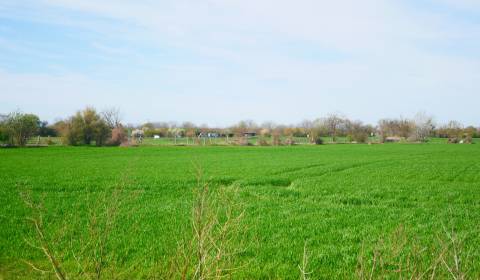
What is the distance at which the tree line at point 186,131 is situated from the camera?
6359 centimetres

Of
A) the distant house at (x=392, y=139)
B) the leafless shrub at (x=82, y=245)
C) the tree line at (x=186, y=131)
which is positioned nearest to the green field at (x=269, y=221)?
the leafless shrub at (x=82, y=245)

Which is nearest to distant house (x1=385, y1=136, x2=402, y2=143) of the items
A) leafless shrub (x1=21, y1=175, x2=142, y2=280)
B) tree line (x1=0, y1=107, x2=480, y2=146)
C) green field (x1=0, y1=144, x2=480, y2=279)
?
tree line (x1=0, y1=107, x2=480, y2=146)

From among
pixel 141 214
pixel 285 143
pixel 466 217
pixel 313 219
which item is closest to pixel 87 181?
pixel 141 214

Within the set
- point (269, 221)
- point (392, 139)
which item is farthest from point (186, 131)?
point (269, 221)

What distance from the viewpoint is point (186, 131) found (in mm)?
110750

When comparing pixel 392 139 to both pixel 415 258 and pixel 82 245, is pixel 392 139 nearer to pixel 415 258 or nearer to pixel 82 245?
pixel 415 258

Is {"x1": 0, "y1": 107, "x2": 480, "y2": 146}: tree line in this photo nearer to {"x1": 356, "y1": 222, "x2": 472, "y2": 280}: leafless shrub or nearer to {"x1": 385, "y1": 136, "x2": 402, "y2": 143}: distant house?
{"x1": 385, "y1": 136, "x2": 402, "y2": 143}: distant house

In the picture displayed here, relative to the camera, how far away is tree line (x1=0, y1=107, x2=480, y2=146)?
209 feet

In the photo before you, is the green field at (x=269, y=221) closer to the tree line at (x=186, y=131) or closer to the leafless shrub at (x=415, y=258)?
the leafless shrub at (x=415, y=258)

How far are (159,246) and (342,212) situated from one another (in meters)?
6.68

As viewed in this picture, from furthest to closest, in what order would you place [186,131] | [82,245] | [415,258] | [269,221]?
1. [186,131]
2. [269,221]
3. [82,245]
4. [415,258]

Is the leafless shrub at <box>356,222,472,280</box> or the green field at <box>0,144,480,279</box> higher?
the leafless shrub at <box>356,222,472,280</box>

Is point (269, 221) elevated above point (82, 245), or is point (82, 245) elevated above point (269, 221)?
point (82, 245)

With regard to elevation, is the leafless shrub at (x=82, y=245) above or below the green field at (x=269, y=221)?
above
